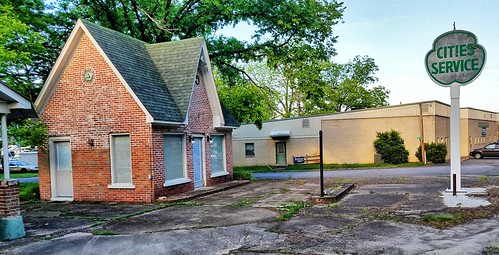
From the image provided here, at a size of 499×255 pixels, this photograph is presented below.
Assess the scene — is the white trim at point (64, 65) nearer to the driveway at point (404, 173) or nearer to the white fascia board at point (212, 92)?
the white fascia board at point (212, 92)

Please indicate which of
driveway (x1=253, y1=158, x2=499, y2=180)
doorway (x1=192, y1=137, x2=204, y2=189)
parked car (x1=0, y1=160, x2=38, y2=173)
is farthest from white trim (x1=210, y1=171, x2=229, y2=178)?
parked car (x1=0, y1=160, x2=38, y2=173)

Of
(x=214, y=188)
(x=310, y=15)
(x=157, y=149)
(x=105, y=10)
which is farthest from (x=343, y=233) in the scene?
(x=105, y=10)

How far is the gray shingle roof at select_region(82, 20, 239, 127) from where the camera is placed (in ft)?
44.2

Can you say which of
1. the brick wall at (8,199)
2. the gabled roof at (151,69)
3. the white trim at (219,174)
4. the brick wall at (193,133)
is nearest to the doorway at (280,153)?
the brick wall at (193,133)

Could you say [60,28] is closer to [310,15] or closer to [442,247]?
[310,15]

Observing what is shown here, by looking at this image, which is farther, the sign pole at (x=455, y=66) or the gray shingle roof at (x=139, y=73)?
the gray shingle roof at (x=139, y=73)

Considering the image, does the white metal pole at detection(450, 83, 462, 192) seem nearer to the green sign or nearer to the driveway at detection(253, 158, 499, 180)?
the green sign

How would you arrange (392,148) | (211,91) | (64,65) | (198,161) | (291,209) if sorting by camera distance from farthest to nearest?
(392,148), (211,91), (198,161), (64,65), (291,209)

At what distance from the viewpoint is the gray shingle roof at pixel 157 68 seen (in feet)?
44.2

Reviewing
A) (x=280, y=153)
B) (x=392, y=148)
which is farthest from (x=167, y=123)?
(x=280, y=153)

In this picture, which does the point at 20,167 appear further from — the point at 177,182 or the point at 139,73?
the point at 177,182

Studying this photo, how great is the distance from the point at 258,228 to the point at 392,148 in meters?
24.5

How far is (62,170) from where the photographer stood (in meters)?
14.4

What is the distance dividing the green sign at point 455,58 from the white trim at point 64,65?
32.7 feet
